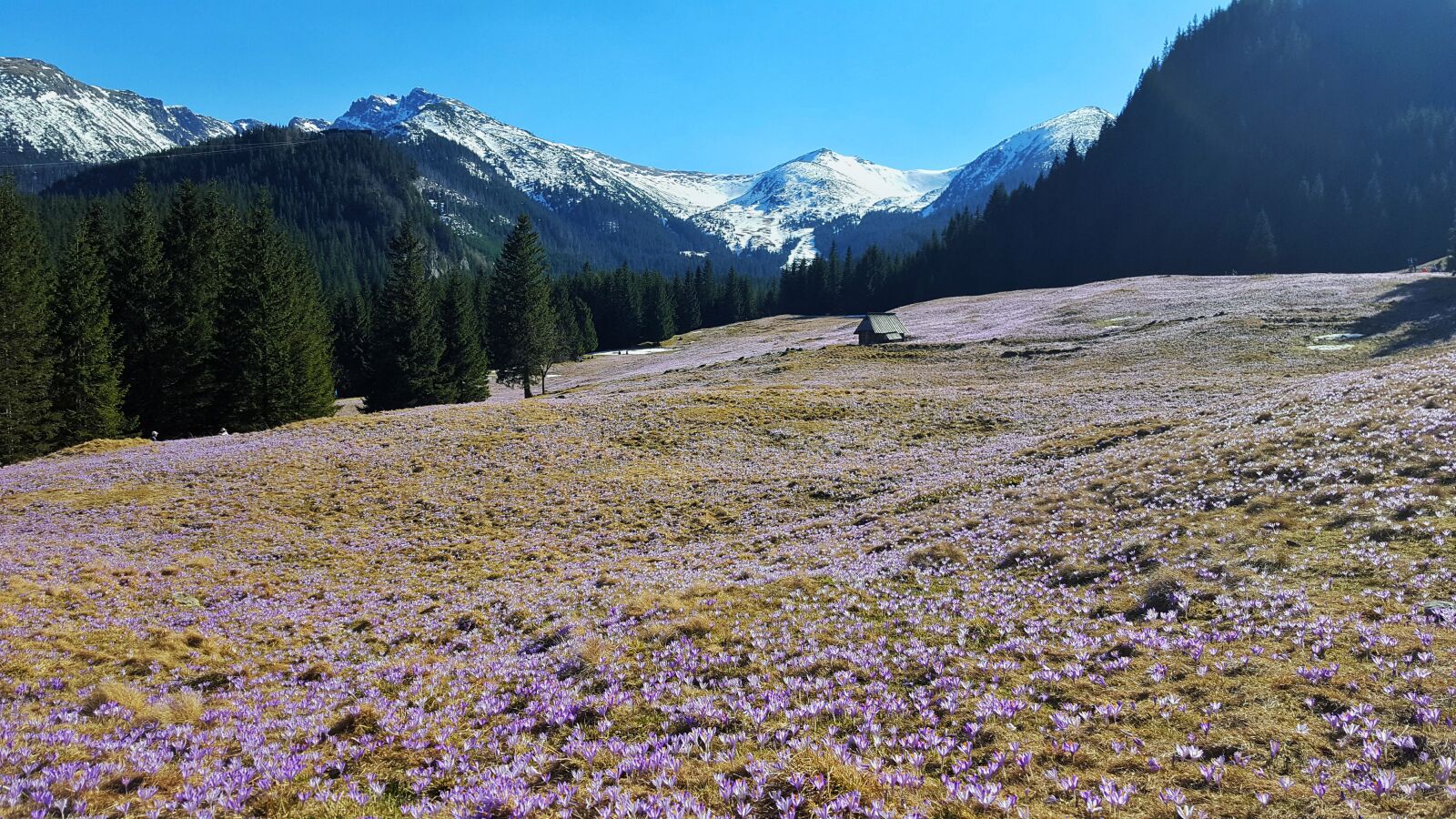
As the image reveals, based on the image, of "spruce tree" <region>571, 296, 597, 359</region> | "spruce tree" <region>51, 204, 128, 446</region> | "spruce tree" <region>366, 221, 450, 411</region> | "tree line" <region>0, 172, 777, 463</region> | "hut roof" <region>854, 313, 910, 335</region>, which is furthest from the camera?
"spruce tree" <region>571, 296, 597, 359</region>

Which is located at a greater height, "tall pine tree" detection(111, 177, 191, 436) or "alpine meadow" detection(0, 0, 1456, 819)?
"tall pine tree" detection(111, 177, 191, 436)

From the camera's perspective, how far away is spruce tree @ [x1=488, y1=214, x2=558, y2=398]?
6906 cm

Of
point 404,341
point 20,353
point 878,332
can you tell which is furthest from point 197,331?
point 878,332

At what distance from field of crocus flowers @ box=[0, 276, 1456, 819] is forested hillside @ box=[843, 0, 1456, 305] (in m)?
146

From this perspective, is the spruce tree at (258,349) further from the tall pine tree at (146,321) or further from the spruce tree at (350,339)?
the spruce tree at (350,339)

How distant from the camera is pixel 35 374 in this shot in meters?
37.5

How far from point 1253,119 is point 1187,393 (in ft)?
609

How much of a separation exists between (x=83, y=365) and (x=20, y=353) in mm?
4995

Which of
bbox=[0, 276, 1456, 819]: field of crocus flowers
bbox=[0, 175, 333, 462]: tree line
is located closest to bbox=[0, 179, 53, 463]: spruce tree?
bbox=[0, 175, 333, 462]: tree line

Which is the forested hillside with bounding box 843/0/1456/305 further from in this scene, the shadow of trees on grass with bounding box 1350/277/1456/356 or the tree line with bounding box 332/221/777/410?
the tree line with bounding box 332/221/777/410

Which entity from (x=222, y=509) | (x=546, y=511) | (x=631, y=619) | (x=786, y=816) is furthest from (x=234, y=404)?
(x=786, y=816)

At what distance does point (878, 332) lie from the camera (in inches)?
3078

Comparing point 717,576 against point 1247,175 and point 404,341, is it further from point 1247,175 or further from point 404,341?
point 1247,175

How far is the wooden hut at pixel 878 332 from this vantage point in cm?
7819
